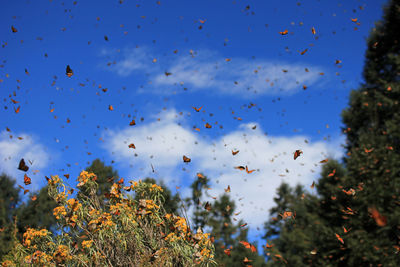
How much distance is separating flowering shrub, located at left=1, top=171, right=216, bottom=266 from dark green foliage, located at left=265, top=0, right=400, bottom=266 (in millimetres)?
8382

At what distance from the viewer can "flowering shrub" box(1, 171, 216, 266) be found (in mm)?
6105

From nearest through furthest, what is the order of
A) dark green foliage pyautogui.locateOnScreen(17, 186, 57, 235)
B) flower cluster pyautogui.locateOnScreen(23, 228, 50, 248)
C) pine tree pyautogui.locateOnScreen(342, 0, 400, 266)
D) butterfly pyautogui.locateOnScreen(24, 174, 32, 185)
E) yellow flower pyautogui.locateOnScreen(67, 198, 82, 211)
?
yellow flower pyautogui.locateOnScreen(67, 198, 82, 211)
flower cluster pyautogui.locateOnScreen(23, 228, 50, 248)
butterfly pyautogui.locateOnScreen(24, 174, 32, 185)
pine tree pyautogui.locateOnScreen(342, 0, 400, 266)
dark green foliage pyautogui.locateOnScreen(17, 186, 57, 235)

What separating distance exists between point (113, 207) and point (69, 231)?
1281mm

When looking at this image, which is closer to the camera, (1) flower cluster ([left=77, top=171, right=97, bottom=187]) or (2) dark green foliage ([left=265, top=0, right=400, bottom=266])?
(1) flower cluster ([left=77, top=171, right=97, bottom=187])

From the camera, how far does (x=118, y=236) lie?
6.12 meters

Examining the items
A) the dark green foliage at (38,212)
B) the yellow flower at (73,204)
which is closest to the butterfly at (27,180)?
the yellow flower at (73,204)

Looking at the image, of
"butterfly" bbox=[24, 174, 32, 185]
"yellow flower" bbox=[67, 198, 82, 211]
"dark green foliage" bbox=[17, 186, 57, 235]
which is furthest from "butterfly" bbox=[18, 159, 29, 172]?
"dark green foliage" bbox=[17, 186, 57, 235]

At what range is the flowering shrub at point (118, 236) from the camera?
6105 millimetres

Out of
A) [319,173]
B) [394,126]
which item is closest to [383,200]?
[394,126]

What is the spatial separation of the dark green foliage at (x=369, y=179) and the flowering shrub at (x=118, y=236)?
8.38m

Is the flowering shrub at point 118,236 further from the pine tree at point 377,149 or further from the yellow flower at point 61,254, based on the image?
the pine tree at point 377,149

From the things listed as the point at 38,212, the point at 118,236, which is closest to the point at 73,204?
the point at 118,236

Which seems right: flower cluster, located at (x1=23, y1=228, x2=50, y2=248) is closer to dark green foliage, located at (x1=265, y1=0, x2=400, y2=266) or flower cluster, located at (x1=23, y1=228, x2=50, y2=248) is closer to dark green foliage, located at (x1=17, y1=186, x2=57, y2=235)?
dark green foliage, located at (x1=265, y1=0, x2=400, y2=266)

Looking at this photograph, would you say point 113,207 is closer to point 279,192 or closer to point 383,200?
point 383,200
